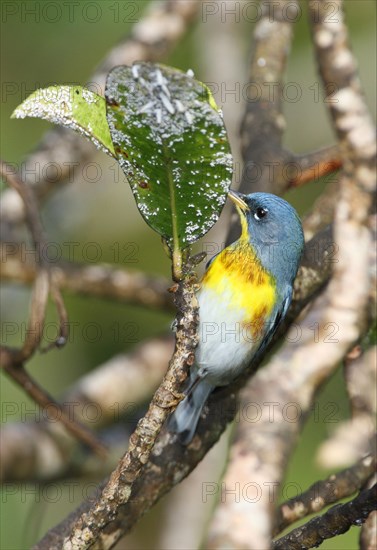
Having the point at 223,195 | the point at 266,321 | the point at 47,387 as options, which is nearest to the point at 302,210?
→ the point at 47,387

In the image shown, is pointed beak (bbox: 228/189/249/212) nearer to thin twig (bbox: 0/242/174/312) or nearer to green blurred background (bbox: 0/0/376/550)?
thin twig (bbox: 0/242/174/312)

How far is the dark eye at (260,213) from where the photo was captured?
3.20 metres

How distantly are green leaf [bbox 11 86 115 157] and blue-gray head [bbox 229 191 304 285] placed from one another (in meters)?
1.17

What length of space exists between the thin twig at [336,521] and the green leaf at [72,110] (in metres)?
0.98

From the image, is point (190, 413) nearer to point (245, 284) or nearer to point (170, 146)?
point (245, 284)

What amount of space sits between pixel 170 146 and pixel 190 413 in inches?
48.8

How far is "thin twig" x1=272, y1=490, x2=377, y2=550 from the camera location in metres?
1.92

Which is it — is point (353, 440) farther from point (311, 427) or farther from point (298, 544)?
point (311, 427)

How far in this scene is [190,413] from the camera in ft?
9.53

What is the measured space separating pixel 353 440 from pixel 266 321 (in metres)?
0.60

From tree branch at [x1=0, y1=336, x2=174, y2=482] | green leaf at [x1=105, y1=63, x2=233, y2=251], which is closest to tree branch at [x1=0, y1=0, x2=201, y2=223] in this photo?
tree branch at [x1=0, y1=336, x2=174, y2=482]

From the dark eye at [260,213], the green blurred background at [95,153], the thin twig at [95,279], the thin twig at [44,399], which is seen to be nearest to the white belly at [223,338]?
the dark eye at [260,213]

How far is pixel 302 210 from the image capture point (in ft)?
17.1

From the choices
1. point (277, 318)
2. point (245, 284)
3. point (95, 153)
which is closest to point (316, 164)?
point (245, 284)
